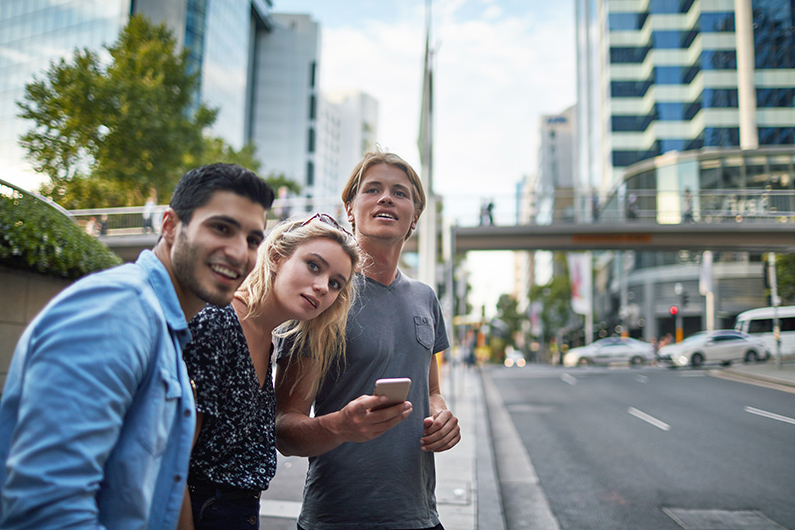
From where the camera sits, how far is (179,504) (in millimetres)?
1233

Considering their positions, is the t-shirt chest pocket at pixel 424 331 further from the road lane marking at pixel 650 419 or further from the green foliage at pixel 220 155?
the green foliage at pixel 220 155

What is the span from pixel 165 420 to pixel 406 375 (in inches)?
41.7

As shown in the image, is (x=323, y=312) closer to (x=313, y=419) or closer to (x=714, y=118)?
(x=313, y=419)

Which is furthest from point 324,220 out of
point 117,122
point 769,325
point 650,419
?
point 117,122

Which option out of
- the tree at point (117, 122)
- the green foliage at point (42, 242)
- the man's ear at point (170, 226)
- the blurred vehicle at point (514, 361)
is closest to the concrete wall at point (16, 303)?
the green foliage at point (42, 242)

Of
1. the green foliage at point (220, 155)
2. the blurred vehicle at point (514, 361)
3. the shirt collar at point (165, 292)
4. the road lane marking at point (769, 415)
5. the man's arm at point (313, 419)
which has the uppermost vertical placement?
the green foliage at point (220, 155)

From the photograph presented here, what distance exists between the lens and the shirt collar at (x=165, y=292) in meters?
1.27

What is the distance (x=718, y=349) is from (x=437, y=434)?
8.11 ft

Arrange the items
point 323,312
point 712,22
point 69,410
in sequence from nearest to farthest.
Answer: point 69,410 → point 323,312 → point 712,22

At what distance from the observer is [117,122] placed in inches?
545

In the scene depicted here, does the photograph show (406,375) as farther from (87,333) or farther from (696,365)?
(696,365)

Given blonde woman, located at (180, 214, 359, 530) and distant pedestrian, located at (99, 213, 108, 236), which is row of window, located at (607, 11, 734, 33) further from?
distant pedestrian, located at (99, 213, 108, 236)

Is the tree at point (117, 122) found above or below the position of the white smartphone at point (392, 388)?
above

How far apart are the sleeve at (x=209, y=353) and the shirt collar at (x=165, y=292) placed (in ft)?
0.72
